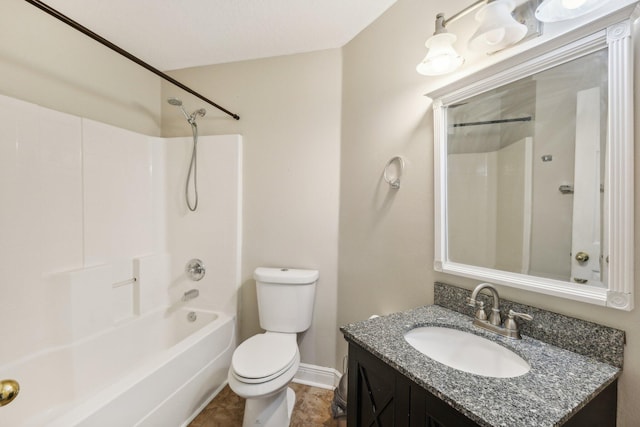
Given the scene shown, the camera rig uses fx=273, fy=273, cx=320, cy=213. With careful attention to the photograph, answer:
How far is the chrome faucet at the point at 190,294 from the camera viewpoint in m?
2.14

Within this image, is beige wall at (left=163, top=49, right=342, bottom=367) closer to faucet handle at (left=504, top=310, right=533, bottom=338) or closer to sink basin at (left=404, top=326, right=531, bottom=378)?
sink basin at (left=404, top=326, right=531, bottom=378)

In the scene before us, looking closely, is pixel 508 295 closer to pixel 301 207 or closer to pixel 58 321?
pixel 301 207

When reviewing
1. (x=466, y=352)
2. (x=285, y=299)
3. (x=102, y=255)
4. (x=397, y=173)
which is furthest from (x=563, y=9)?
(x=102, y=255)

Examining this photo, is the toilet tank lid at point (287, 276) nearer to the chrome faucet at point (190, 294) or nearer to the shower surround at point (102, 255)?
the shower surround at point (102, 255)

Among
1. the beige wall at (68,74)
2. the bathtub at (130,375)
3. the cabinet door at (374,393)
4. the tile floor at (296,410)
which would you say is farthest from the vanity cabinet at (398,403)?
the beige wall at (68,74)

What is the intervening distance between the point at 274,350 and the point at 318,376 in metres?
0.62

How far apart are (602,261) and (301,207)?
5.07 feet

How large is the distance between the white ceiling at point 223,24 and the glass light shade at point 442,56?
0.61 m

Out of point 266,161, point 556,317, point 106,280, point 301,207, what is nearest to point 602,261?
point 556,317

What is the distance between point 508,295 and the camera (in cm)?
105

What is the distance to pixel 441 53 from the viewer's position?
114cm

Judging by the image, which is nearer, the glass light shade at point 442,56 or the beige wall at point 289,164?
the glass light shade at point 442,56

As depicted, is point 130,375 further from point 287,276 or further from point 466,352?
point 466,352

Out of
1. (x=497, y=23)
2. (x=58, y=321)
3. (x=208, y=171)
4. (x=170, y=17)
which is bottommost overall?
(x=58, y=321)
